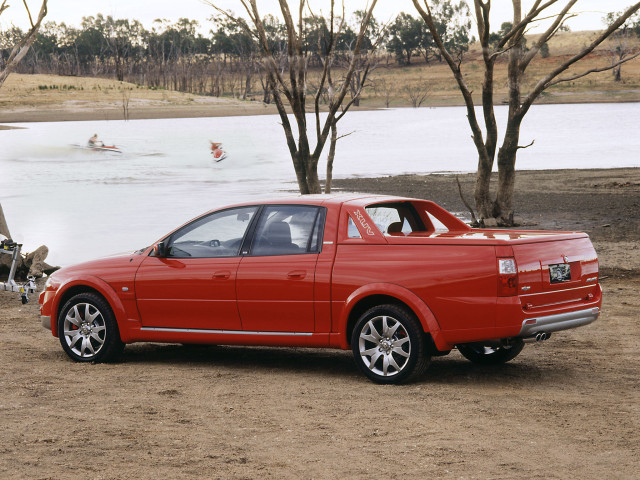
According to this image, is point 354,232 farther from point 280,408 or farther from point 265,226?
point 280,408

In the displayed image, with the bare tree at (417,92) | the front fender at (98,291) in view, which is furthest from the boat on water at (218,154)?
the bare tree at (417,92)

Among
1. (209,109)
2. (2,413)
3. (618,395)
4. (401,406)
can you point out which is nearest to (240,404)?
(401,406)

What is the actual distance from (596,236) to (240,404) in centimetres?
1234

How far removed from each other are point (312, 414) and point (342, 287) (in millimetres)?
1262

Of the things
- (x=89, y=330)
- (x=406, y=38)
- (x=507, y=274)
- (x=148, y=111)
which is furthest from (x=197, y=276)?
(x=406, y=38)

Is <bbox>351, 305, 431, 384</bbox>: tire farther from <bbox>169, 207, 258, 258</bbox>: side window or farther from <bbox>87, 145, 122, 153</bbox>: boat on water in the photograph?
<bbox>87, 145, 122, 153</bbox>: boat on water

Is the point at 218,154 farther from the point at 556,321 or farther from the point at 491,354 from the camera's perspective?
the point at 556,321

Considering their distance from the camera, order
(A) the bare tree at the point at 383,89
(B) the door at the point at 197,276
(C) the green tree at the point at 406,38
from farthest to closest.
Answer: (C) the green tree at the point at 406,38 < (A) the bare tree at the point at 383,89 < (B) the door at the point at 197,276

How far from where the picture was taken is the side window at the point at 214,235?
847cm

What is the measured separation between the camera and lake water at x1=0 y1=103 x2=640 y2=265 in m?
24.3

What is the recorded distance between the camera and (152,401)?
730cm

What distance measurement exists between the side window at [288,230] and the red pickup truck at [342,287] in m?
0.01

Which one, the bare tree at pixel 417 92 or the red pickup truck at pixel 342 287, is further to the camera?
the bare tree at pixel 417 92

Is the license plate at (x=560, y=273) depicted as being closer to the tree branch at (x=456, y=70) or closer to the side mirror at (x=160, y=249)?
Result: the side mirror at (x=160, y=249)
